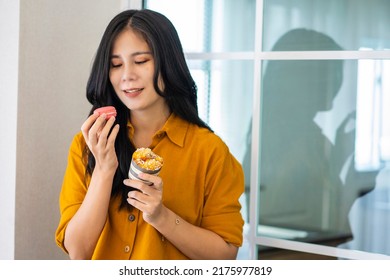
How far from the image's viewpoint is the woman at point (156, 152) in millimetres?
1699

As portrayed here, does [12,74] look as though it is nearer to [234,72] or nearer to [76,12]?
[76,12]

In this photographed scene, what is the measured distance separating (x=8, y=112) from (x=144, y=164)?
31.9 inches

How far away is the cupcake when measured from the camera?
1590mm

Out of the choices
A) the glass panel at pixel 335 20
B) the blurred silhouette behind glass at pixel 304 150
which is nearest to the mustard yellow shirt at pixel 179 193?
the blurred silhouette behind glass at pixel 304 150

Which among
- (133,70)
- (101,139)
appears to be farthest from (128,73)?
(101,139)

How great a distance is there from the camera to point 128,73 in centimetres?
172

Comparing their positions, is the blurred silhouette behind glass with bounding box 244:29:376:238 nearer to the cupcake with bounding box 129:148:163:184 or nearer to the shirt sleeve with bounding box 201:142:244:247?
the shirt sleeve with bounding box 201:142:244:247

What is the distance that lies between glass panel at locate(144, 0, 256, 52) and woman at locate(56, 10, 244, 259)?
495 mm

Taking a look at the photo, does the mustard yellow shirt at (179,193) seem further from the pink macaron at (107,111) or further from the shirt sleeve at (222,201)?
the pink macaron at (107,111)

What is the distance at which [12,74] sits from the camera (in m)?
2.19

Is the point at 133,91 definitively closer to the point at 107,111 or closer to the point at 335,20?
the point at 107,111

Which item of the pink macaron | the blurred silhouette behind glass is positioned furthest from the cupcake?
the blurred silhouette behind glass

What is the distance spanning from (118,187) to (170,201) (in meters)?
0.15
